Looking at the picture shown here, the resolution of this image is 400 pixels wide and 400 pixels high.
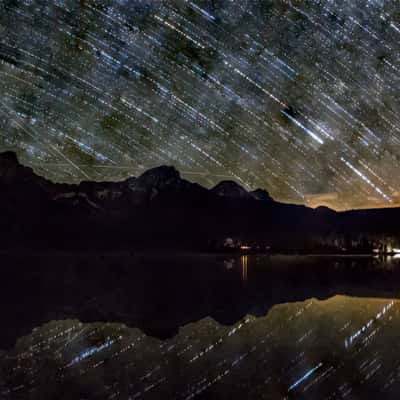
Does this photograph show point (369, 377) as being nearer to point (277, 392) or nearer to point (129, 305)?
point (277, 392)

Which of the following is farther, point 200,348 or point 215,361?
point 200,348

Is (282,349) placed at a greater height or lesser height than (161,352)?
greater

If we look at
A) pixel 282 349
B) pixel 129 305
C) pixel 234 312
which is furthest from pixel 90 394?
pixel 129 305

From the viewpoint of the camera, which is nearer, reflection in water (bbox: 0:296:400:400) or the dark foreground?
reflection in water (bbox: 0:296:400:400)

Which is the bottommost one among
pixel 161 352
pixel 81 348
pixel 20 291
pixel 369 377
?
pixel 20 291

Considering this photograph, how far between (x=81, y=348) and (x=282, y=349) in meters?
4.08

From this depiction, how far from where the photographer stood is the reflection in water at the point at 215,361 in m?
8.47

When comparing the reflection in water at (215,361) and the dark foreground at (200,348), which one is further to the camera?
the dark foreground at (200,348)

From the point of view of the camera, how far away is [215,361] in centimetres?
1039

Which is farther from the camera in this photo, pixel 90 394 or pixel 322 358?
pixel 322 358

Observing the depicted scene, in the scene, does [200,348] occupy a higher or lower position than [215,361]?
lower

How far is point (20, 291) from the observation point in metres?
23.2

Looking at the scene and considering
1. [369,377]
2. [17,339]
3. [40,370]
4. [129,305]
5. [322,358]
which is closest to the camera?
[369,377]

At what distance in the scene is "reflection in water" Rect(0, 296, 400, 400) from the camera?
847 cm
